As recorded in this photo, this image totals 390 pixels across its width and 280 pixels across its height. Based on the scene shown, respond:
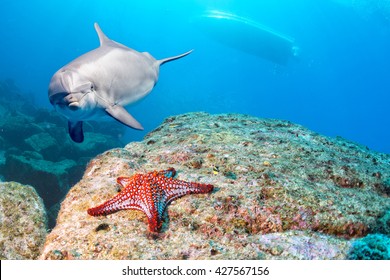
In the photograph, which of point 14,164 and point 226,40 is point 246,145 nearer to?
point 14,164

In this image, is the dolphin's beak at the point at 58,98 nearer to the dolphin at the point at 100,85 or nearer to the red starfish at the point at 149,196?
the dolphin at the point at 100,85

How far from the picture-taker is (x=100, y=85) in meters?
4.55

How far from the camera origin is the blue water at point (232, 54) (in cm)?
10375

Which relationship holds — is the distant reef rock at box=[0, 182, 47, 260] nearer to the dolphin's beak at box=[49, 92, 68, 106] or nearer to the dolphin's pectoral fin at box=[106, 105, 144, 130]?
the dolphin's beak at box=[49, 92, 68, 106]

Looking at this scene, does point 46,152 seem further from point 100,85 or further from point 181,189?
point 181,189

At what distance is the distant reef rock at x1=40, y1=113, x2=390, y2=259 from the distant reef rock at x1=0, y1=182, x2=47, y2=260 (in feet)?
1.02

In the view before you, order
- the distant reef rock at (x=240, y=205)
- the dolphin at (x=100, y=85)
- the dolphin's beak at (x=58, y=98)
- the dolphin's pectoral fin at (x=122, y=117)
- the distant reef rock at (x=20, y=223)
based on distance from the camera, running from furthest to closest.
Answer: the dolphin's pectoral fin at (x=122, y=117)
the dolphin at (x=100, y=85)
the dolphin's beak at (x=58, y=98)
the distant reef rock at (x=20, y=223)
the distant reef rock at (x=240, y=205)

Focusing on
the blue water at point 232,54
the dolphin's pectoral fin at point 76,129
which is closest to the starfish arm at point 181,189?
the dolphin's pectoral fin at point 76,129

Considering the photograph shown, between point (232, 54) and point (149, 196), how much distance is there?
171 metres

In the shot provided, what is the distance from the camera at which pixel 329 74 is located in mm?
144250

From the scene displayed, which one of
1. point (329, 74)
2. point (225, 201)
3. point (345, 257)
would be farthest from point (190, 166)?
point (329, 74)

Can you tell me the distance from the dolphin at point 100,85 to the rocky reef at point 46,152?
2178 millimetres

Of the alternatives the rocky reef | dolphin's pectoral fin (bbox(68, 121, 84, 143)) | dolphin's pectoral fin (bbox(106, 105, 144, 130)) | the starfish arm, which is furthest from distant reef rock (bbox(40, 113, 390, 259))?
the rocky reef
